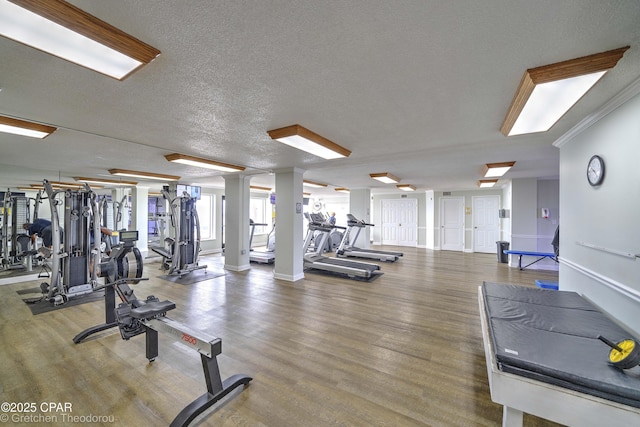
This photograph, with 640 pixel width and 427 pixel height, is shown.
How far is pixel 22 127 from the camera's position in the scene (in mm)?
2617

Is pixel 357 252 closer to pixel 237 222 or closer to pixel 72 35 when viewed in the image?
pixel 237 222

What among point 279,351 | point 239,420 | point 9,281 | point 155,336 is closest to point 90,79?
point 155,336

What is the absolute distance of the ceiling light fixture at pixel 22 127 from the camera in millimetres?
2527

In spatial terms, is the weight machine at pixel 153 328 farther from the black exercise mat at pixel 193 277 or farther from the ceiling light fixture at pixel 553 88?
the ceiling light fixture at pixel 553 88

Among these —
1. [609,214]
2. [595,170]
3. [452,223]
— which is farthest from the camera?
[452,223]

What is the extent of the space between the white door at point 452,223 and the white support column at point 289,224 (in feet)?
23.0

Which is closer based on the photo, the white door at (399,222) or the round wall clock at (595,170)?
the round wall clock at (595,170)

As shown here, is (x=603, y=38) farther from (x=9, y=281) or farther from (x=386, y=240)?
(x=386, y=240)

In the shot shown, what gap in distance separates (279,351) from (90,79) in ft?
9.27

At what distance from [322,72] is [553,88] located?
1705 millimetres

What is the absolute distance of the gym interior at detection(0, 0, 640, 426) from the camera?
131 cm

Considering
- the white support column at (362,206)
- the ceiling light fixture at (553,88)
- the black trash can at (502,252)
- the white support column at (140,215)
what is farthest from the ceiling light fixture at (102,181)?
the black trash can at (502,252)

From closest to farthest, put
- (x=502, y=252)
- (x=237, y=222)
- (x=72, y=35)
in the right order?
(x=72, y=35)
(x=237, y=222)
(x=502, y=252)

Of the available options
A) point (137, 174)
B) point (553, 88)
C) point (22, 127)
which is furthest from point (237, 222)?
point (553, 88)
